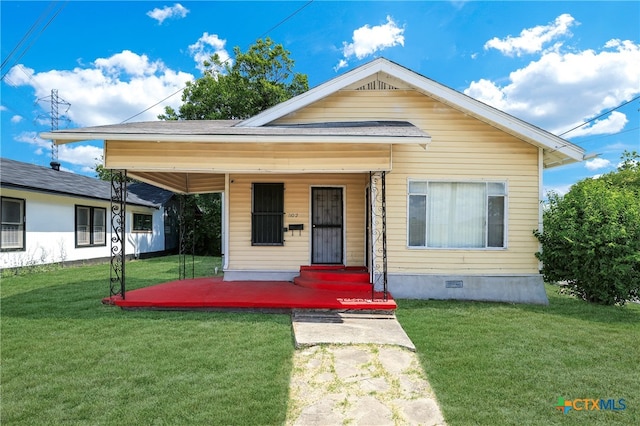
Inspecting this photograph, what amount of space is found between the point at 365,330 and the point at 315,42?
55.4 ft

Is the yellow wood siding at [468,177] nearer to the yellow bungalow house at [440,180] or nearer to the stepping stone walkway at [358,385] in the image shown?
the yellow bungalow house at [440,180]

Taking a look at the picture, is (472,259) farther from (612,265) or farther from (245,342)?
(245,342)

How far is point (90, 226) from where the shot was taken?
1491 centimetres

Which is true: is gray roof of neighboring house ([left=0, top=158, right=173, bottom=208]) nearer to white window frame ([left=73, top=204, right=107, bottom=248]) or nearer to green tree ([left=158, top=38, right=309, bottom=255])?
white window frame ([left=73, top=204, right=107, bottom=248])

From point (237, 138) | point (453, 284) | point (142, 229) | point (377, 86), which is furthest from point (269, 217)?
point (142, 229)

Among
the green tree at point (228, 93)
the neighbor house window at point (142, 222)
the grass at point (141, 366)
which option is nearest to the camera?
the grass at point (141, 366)

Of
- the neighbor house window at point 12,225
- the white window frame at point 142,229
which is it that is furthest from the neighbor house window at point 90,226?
the neighbor house window at point 12,225

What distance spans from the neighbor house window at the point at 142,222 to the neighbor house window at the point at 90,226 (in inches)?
85.2

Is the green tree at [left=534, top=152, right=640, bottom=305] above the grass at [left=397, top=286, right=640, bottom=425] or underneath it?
above

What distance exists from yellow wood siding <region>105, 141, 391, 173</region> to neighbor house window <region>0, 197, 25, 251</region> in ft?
24.6

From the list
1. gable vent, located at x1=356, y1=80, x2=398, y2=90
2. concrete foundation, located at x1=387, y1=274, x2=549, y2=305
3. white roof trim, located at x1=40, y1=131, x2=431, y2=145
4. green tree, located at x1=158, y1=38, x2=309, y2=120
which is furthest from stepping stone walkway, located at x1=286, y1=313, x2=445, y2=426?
green tree, located at x1=158, y1=38, x2=309, y2=120

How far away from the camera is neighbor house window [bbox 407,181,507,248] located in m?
7.62

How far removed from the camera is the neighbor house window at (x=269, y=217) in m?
8.55

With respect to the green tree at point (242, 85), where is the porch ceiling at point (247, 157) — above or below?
below
